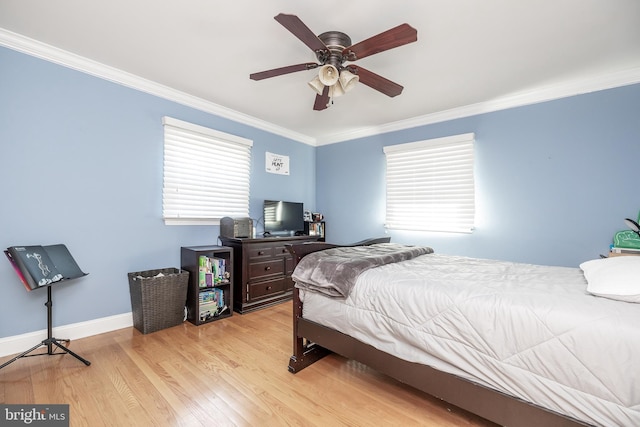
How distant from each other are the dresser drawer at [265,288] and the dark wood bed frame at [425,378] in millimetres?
1420

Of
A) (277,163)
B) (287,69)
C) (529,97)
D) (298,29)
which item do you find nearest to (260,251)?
(277,163)

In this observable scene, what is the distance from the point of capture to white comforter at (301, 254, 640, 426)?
1.01 meters

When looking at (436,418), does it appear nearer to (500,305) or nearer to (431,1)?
(500,305)

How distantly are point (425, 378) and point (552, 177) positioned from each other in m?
2.73

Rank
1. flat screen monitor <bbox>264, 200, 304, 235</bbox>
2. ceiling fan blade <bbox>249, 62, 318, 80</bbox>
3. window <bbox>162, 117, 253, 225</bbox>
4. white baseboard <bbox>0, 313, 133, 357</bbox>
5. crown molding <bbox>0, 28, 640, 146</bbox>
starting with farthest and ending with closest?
flat screen monitor <bbox>264, 200, 304, 235</bbox> < window <bbox>162, 117, 253, 225</bbox> < crown molding <bbox>0, 28, 640, 146</bbox> < white baseboard <bbox>0, 313, 133, 357</bbox> < ceiling fan blade <bbox>249, 62, 318, 80</bbox>

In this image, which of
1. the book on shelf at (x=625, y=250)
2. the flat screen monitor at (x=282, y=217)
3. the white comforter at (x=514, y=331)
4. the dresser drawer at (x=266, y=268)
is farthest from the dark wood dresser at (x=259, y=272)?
the book on shelf at (x=625, y=250)

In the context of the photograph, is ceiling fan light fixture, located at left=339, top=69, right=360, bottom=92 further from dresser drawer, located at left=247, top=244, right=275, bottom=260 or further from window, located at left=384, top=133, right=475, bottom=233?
dresser drawer, located at left=247, top=244, right=275, bottom=260

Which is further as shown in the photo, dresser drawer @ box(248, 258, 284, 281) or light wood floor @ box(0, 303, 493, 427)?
dresser drawer @ box(248, 258, 284, 281)

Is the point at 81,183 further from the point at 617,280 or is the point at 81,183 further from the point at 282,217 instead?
the point at 617,280

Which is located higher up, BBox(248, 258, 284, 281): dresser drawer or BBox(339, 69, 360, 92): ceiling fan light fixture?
BBox(339, 69, 360, 92): ceiling fan light fixture

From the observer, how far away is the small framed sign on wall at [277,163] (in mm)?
4188

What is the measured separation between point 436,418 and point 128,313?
2.92 m

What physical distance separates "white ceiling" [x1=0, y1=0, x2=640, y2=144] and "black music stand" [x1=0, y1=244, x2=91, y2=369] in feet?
5.50

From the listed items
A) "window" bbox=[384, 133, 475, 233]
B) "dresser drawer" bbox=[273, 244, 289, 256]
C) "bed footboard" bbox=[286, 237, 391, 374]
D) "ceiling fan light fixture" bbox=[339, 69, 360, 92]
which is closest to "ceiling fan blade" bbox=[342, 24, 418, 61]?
"ceiling fan light fixture" bbox=[339, 69, 360, 92]
